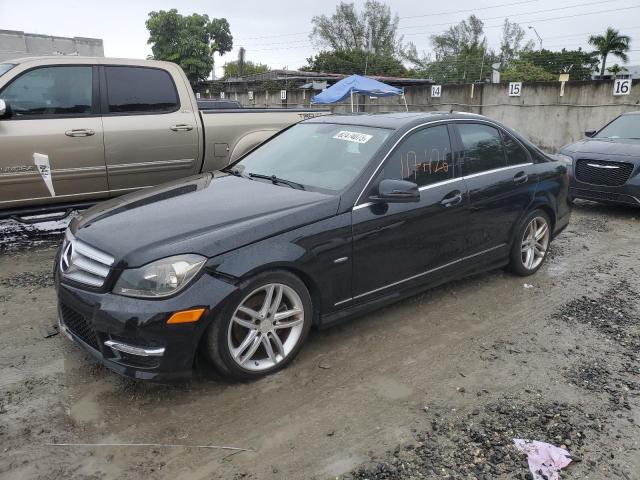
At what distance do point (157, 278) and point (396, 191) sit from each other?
1649mm

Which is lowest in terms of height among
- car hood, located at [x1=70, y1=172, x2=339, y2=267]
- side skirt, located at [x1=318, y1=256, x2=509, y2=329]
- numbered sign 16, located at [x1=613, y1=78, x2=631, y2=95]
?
side skirt, located at [x1=318, y1=256, x2=509, y2=329]

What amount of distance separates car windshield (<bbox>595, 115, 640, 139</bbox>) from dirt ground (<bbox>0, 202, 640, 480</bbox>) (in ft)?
17.3

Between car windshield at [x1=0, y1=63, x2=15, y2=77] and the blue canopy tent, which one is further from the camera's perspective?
the blue canopy tent

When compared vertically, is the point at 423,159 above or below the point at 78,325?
above

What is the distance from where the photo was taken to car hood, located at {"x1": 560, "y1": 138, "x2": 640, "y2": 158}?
781 centimetres

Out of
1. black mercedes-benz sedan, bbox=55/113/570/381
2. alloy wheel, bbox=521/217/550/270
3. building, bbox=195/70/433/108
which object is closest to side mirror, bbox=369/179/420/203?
black mercedes-benz sedan, bbox=55/113/570/381

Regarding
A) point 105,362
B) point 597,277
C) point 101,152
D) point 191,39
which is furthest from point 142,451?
point 191,39

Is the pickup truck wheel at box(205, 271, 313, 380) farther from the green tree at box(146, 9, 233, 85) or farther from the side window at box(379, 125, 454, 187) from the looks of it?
the green tree at box(146, 9, 233, 85)

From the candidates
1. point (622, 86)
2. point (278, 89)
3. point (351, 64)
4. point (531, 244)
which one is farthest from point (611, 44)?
point (531, 244)

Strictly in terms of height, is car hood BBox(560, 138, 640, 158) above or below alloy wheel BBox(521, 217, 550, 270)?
above

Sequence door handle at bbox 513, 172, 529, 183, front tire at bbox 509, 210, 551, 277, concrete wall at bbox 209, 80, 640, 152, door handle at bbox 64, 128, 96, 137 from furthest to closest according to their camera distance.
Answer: concrete wall at bbox 209, 80, 640, 152 < door handle at bbox 64, 128, 96, 137 < front tire at bbox 509, 210, 551, 277 < door handle at bbox 513, 172, 529, 183

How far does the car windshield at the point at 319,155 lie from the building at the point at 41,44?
25052 millimetres

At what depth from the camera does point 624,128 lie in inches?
343

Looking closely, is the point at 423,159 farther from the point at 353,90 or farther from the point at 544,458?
the point at 353,90
